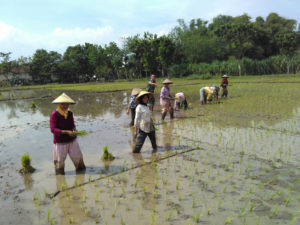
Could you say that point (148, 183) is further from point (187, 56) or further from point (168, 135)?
point (187, 56)

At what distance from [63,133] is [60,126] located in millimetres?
150

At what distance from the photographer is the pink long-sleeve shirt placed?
14.1 ft

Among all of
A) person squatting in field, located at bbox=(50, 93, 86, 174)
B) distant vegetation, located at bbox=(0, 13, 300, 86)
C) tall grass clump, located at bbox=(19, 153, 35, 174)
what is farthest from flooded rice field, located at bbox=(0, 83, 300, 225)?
distant vegetation, located at bbox=(0, 13, 300, 86)

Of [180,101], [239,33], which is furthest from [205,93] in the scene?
[239,33]

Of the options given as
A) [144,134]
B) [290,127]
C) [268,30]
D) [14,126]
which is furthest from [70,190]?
[268,30]

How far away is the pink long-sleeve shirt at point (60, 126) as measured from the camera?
429 centimetres

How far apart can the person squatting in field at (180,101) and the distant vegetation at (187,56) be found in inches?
914

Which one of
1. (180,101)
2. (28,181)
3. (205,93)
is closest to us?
(28,181)

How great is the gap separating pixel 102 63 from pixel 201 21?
77.5 feet

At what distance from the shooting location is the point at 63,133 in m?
4.29

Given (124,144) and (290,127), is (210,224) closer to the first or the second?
(124,144)

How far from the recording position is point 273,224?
290 cm

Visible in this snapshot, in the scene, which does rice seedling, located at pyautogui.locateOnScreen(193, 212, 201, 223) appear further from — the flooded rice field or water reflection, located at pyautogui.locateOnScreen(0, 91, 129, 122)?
water reflection, located at pyautogui.locateOnScreen(0, 91, 129, 122)

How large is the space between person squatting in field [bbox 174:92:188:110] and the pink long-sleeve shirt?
6339 millimetres
